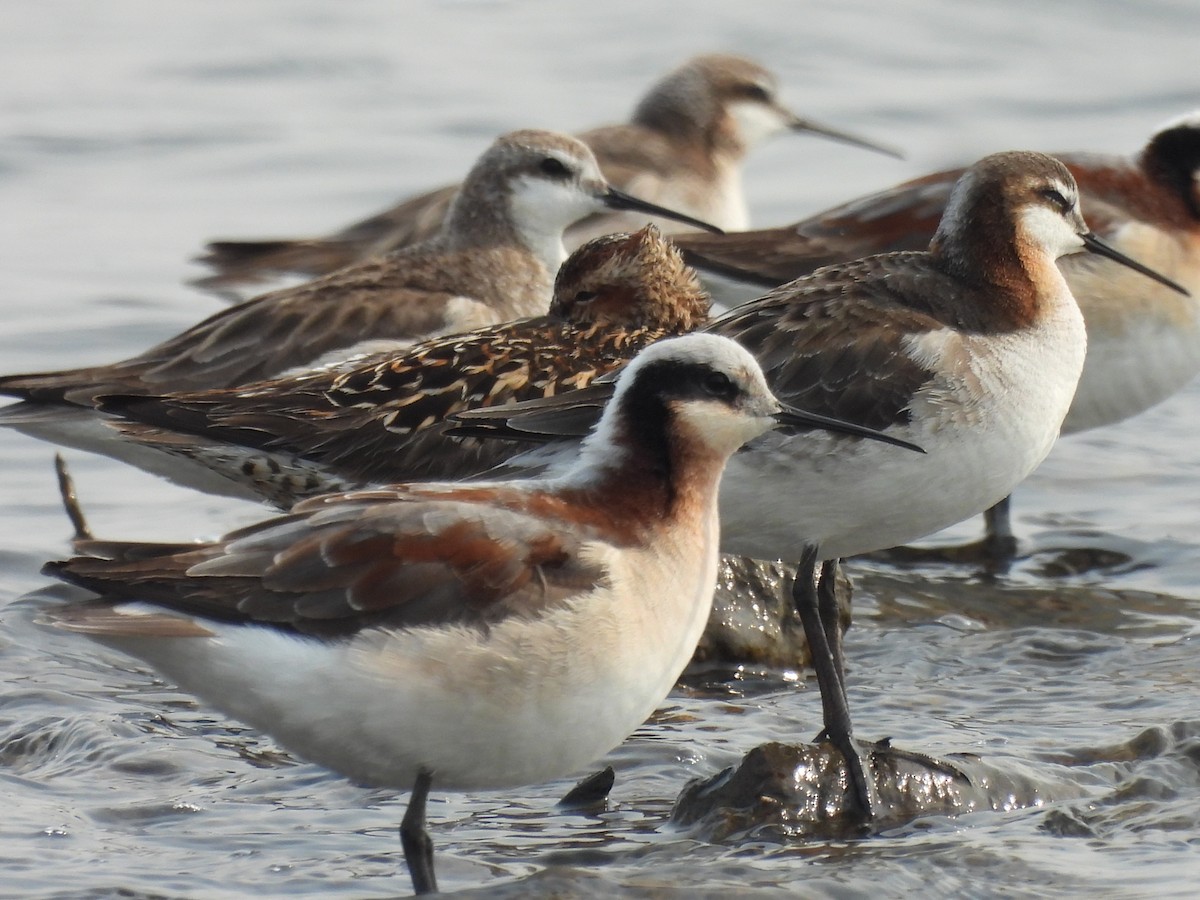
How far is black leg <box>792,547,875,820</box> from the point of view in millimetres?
7574

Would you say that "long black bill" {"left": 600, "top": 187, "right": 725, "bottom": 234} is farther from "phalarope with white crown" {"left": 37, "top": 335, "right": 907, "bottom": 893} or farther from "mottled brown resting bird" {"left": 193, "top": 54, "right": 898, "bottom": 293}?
"phalarope with white crown" {"left": 37, "top": 335, "right": 907, "bottom": 893}

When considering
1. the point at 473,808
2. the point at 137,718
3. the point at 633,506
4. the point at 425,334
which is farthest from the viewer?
the point at 425,334

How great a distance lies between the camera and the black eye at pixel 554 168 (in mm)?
12328

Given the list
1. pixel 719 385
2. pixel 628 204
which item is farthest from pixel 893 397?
pixel 628 204

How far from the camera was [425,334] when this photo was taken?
10953mm

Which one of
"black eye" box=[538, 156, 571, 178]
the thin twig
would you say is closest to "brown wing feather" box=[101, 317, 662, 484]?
the thin twig

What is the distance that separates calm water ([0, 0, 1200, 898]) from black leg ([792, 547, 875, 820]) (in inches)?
9.8

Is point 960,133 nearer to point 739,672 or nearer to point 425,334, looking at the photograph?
point 425,334

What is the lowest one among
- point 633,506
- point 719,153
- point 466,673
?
point 466,673

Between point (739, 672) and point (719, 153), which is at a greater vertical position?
point (719, 153)

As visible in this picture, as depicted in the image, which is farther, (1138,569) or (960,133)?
(960,133)

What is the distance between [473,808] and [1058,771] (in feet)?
7.17

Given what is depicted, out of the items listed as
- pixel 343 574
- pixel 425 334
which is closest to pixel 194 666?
pixel 343 574

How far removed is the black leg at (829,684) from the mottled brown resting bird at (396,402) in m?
1.13
